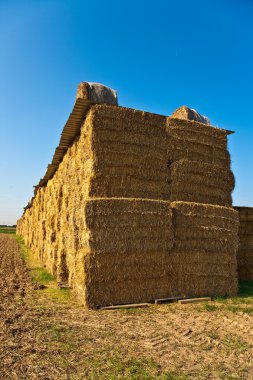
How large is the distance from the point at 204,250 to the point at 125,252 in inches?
107

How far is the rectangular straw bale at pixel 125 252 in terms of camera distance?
31.1 feet

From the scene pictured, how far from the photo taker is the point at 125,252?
9758mm

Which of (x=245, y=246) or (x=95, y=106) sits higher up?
(x=95, y=106)

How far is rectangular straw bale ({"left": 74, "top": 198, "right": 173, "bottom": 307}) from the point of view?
9484 millimetres

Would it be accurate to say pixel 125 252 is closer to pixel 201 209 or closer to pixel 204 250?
pixel 204 250

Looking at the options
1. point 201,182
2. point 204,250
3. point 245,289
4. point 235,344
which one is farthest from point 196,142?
point 235,344

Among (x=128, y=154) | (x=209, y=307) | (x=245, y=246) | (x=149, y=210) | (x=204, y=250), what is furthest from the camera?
(x=245, y=246)

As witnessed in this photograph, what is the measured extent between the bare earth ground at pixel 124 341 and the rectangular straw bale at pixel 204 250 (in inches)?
42.3

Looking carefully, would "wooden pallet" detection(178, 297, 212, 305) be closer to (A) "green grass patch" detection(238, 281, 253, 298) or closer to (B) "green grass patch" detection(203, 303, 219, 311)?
(B) "green grass patch" detection(203, 303, 219, 311)

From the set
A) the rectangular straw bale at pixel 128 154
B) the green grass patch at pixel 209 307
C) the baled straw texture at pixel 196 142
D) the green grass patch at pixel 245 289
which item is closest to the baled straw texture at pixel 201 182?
the baled straw texture at pixel 196 142

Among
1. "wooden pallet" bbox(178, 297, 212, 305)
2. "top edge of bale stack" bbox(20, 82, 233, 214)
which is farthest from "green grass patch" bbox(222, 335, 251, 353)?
"top edge of bale stack" bbox(20, 82, 233, 214)

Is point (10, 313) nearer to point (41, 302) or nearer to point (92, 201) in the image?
point (41, 302)

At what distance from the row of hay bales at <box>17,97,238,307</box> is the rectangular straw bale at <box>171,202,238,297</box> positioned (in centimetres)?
3

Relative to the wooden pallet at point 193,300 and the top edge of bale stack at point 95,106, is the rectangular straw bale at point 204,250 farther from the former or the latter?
the top edge of bale stack at point 95,106
